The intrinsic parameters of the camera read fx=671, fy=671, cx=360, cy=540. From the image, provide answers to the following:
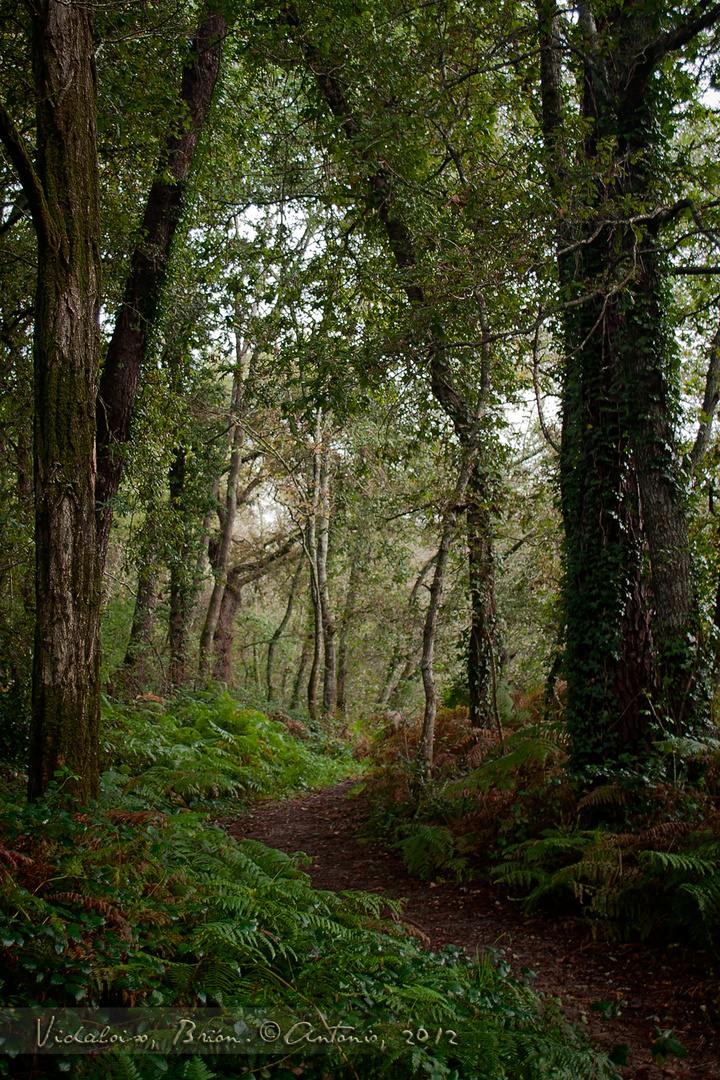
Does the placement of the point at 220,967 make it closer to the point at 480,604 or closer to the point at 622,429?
the point at 622,429

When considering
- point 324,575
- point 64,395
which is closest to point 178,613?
point 324,575

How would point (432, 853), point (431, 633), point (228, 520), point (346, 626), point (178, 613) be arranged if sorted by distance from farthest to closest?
point (346, 626) → point (228, 520) → point (178, 613) → point (431, 633) → point (432, 853)

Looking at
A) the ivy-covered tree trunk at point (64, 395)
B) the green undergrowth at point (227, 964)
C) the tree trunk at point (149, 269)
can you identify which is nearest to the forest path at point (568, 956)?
the green undergrowth at point (227, 964)

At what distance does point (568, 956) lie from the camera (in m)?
4.27

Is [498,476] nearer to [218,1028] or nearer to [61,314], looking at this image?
[61,314]

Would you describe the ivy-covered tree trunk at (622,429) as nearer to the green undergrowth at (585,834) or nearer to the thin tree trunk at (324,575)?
the green undergrowth at (585,834)

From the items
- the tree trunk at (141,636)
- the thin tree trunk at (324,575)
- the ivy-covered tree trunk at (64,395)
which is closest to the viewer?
the ivy-covered tree trunk at (64,395)

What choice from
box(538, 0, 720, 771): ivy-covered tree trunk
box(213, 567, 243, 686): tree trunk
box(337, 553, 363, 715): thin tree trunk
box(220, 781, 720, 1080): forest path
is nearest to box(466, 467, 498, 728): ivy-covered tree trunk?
box(538, 0, 720, 771): ivy-covered tree trunk

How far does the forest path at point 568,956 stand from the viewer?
10.7ft

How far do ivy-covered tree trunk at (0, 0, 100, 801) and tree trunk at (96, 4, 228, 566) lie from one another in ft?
10.3

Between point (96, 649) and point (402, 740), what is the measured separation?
5998mm

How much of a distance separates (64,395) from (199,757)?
591 cm

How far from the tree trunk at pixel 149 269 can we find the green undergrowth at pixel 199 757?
99.3 inches

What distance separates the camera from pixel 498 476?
29.5ft
